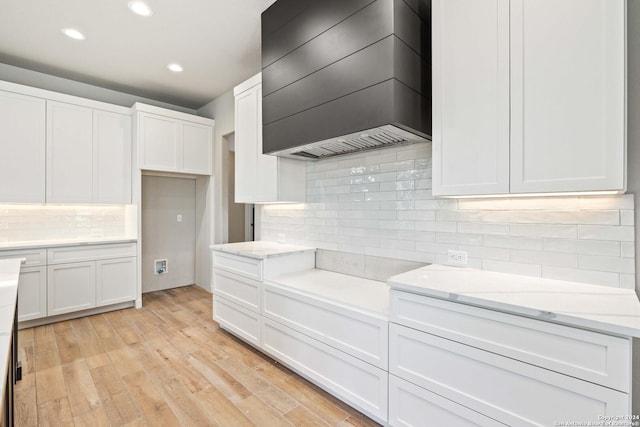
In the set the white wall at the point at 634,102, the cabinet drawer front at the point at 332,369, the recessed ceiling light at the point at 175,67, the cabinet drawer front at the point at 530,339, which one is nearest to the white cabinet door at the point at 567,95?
the white wall at the point at 634,102

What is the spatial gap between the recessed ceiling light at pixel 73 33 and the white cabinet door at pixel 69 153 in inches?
36.1

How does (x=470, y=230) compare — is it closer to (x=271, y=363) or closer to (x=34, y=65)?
(x=271, y=363)

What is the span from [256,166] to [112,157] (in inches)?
85.1

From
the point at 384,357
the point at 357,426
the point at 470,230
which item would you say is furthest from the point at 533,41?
the point at 357,426

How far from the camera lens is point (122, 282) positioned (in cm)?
375

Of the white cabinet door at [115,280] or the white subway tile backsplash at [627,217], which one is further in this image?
the white cabinet door at [115,280]

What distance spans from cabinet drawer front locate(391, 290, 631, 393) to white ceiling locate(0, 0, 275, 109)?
104 inches

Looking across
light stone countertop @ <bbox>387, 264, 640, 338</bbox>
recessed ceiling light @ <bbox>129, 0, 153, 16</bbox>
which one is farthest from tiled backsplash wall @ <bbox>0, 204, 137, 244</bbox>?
light stone countertop @ <bbox>387, 264, 640, 338</bbox>

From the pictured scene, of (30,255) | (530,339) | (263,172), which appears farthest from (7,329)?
(30,255)

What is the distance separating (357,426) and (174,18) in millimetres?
3443

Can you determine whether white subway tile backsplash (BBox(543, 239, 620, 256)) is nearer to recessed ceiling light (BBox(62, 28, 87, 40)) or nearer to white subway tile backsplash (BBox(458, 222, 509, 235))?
white subway tile backsplash (BBox(458, 222, 509, 235))

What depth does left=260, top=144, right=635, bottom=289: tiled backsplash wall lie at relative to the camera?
146 centimetres

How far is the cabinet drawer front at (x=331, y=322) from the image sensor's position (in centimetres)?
167

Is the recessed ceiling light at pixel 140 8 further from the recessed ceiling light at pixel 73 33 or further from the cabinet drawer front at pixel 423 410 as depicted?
the cabinet drawer front at pixel 423 410
